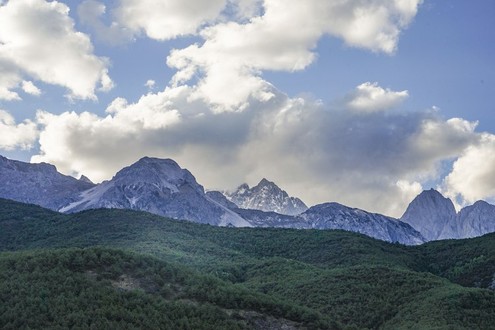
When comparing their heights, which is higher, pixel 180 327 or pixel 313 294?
pixel 313 294

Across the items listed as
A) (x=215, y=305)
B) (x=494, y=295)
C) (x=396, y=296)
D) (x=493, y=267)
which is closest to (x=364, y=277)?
(x=396, y=296)

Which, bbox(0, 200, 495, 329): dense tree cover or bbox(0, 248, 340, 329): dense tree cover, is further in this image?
bbox(0, 200, 495, 329): dense tree cover

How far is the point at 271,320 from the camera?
82.2 metres

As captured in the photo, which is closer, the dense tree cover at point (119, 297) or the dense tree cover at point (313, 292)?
the dense tree cover at point (119, 297)

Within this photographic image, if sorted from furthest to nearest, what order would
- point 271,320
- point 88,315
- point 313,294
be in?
point 313,294, point 271,320, point 88,315

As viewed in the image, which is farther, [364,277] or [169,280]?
[364,277]

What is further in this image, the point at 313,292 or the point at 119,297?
the point at 313,292

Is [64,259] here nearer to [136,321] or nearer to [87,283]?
[87,283]

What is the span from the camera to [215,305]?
270 feet

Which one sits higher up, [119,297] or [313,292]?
[313,292]

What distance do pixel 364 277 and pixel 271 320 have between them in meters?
61.6

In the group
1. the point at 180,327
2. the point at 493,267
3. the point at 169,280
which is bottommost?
the point at 180,327

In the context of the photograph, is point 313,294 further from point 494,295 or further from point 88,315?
point 88,315

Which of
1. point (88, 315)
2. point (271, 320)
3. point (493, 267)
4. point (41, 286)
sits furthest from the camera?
point (493, 267)
